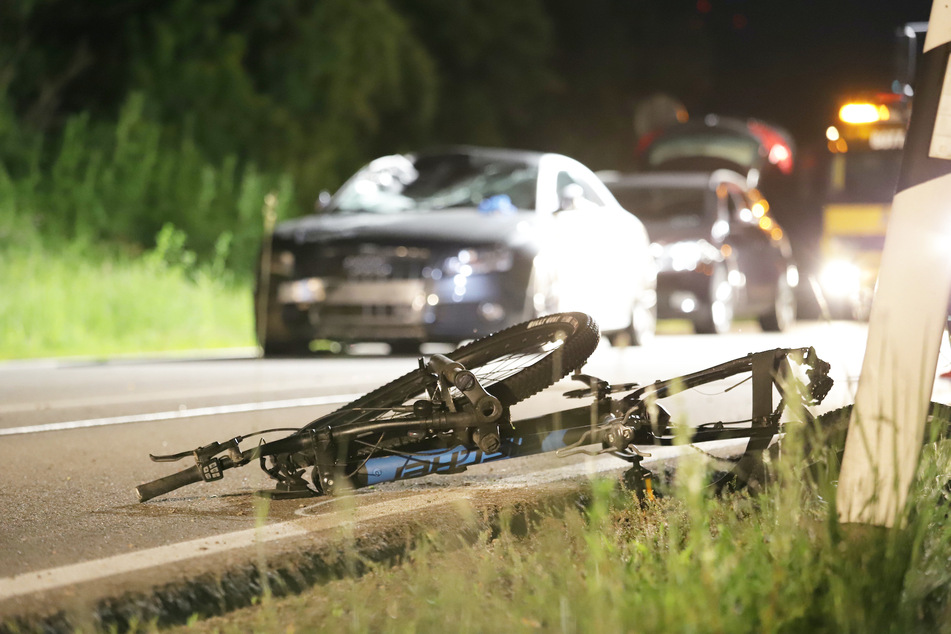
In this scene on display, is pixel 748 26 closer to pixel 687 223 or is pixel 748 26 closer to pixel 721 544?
pixel 687 223

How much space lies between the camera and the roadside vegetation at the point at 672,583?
3.57 metres

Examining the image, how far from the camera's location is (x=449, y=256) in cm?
1168

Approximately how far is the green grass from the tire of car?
4.55 m

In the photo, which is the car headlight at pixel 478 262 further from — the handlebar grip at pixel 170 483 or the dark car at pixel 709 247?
the handlebar grip at pixel 170 483

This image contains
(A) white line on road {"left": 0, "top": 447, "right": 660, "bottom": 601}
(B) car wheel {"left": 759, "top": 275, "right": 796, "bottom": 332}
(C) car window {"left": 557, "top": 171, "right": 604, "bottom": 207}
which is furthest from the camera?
(B) car wheel {"left": 759, "top": 275, "right": 796, "bottom": 332}

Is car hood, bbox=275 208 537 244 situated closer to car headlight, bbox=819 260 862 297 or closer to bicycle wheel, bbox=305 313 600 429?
bicycle wheel, bbox=305 313 600 429

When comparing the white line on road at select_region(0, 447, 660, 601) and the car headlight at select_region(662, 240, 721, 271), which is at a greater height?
the car headlight at select_region(662, 240, 721, 271)

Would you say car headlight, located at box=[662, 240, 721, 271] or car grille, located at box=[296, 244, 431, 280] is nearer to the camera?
car grille, located at box=[296, 244, 431, 280]

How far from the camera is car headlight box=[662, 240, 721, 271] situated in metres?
15.6

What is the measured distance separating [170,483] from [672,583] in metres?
2.17

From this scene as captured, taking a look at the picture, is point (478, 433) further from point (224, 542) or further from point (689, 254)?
point (689, 254)

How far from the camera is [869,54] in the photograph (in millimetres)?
34531

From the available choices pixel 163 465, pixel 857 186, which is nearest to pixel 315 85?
pixel 857 186

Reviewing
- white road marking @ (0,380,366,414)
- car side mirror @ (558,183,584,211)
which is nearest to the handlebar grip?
white road marking @ (0,380,366,414)
